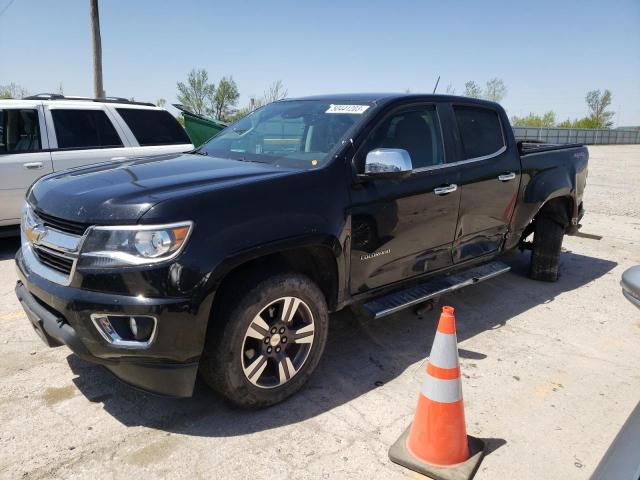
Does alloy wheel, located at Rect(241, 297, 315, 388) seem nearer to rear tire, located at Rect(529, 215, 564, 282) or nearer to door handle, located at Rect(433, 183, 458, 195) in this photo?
door handle, located at Rect(433, 183, 458, 195)

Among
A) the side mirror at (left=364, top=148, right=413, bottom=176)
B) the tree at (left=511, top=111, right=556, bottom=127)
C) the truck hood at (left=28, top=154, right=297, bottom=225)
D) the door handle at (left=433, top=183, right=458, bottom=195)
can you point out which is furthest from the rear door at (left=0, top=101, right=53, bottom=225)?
the tree at (left=511, top=111, right=556, bottom=127)

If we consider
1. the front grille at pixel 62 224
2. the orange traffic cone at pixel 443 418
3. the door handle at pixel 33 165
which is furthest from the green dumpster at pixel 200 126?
the orange traffic cone at pixel 443 418

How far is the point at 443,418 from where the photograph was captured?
8.04ft

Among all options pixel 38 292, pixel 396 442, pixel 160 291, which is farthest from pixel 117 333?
pixel 396 442

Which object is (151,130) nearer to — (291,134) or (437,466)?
(291,134)

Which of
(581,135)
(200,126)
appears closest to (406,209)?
(200,126)

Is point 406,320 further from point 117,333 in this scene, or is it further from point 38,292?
point 38,292

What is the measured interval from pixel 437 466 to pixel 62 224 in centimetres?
231

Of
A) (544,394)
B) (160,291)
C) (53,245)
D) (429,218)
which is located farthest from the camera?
(429,218)

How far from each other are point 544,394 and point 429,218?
1.41m

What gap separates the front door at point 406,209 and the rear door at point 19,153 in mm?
4743

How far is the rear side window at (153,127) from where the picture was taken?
694 cm

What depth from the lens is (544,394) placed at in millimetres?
3221

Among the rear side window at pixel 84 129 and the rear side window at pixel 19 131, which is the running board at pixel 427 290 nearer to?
the rear side window at pixel 84 129
